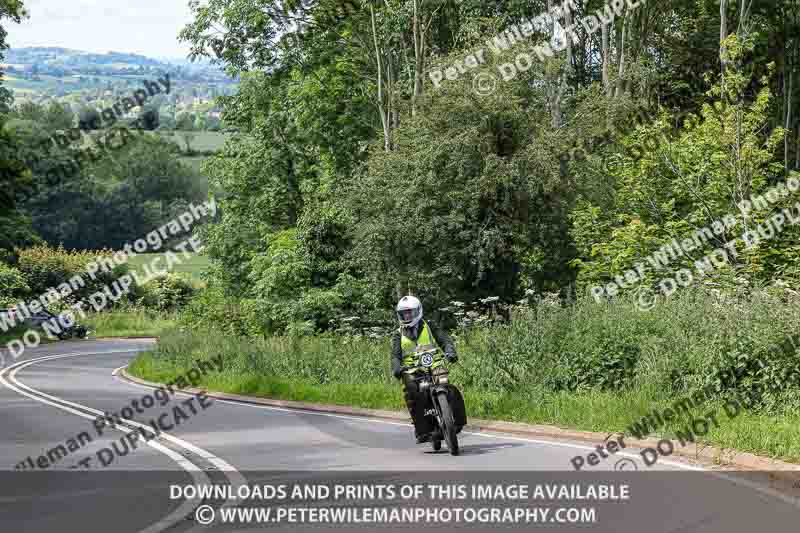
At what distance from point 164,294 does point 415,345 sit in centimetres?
7039

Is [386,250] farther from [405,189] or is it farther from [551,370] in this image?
[551,370]

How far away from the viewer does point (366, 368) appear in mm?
24016

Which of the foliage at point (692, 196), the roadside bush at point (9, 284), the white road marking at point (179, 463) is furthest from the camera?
the roadside bush at point (9, 284)

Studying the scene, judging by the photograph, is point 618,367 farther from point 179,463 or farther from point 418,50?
point 418,50

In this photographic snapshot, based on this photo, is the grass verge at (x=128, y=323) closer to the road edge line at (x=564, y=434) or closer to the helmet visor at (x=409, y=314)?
the road edge line at (x=564, y=434)

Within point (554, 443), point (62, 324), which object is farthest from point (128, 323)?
point (554, 443)

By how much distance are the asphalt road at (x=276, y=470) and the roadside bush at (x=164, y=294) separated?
2404 inches

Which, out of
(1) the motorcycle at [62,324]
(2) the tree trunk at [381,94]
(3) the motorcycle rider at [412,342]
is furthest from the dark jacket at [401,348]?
(1) the motorcycle at [62,324]

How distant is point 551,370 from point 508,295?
53.6ft

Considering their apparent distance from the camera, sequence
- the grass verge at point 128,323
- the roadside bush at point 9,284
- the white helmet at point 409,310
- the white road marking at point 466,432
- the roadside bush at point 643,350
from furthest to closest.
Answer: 1. the grass verge at point 128,323
2. the roadside bush at point 9,284
3. the roadside bush at point 643,350
4. the white helmet at point 409,310
5. the white road marking at point 466,432

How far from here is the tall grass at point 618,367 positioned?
15.2 m

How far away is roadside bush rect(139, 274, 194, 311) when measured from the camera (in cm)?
8212

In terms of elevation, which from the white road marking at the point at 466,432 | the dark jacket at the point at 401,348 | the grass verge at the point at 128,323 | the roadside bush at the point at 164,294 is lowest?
the grass verge at the point at 128,323

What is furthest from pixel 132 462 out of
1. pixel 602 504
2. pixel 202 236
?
pixel 202 236
